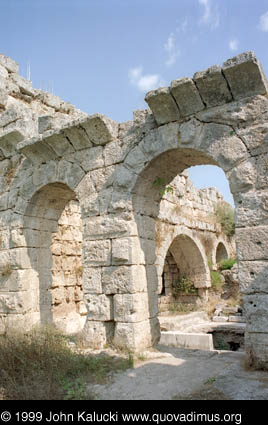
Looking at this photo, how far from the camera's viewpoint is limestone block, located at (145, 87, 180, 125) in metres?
4.75

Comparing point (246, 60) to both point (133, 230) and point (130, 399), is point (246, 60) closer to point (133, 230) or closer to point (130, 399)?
point (133, 230)

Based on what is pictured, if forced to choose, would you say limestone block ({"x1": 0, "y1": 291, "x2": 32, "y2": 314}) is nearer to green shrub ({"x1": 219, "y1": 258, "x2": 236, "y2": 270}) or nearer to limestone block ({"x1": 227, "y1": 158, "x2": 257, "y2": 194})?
limestone block ({"x1": 227, "y1": 158, "x2": 257, "y2": 194})

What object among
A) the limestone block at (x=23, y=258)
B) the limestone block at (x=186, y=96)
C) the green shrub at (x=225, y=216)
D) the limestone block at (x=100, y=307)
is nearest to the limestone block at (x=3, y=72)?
the limestone block at (x=23, y=258)

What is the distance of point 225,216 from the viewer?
1482 centimetres

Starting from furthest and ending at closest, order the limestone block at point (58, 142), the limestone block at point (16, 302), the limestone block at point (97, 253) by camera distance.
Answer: the limestone block at point (16, 302)
the limestone block at point (58, 142)
the limestone block at point (97, 253)

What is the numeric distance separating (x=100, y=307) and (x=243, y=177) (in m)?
2.77

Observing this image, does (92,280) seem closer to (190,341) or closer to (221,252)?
(190,341)

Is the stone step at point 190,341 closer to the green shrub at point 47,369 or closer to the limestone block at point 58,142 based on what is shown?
the green shrub at point 47,369

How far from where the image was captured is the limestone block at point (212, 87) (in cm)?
436

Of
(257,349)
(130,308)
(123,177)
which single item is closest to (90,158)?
(123,177)

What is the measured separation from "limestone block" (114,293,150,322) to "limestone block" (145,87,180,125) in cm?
252

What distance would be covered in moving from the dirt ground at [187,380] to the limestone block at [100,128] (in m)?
3.24

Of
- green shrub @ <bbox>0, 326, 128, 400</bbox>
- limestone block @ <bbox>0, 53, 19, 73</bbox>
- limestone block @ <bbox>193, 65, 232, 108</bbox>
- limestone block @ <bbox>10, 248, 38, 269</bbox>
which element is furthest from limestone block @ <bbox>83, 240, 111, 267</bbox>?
limestone block @ <bbox>0, 53, 19, 73</bbox>
